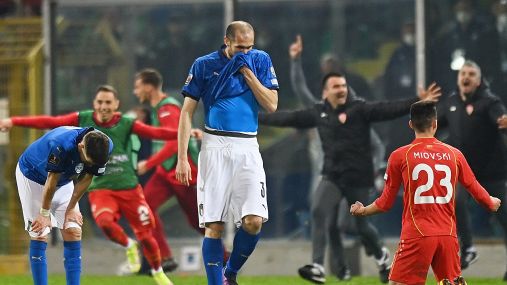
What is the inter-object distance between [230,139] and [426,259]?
1.94m

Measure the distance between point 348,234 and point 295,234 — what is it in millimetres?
881

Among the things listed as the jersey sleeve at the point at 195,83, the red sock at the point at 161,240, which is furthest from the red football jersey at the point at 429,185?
the red sock at the point at 161,240

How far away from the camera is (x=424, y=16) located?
50.4ft

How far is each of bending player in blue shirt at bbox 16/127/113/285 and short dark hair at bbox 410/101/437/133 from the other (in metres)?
2.23

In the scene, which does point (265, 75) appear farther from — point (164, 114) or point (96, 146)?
point (164, 114)

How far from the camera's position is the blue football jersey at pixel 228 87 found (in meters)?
10.3

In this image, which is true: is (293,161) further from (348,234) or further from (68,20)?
(68,20)

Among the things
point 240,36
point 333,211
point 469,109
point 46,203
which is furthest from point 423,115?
point 333,211

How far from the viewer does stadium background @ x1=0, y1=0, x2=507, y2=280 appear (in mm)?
→ 15516

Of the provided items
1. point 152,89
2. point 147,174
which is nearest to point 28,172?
point 152,89

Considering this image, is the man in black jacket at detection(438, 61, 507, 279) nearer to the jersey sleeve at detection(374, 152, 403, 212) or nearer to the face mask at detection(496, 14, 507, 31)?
the face mask at detection(496, 14, 507, 31)

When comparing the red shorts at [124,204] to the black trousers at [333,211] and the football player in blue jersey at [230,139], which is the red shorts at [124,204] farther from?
the football player in blue jersey at [230,139]

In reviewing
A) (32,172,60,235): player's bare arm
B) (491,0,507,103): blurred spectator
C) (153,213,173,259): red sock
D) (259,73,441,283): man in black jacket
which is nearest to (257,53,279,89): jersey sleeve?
(32,172,60,235): player's bare arm

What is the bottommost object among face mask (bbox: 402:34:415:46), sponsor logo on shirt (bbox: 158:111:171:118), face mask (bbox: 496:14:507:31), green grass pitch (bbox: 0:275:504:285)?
green grass pitch (bbox: 0:275:504:285)
